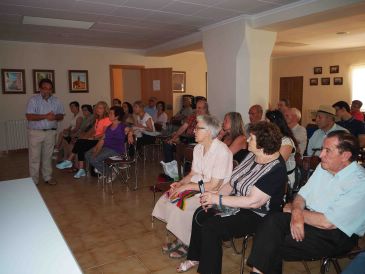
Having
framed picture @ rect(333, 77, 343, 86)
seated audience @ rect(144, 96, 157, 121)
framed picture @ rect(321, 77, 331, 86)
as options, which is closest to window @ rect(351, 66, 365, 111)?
framed picture @ rect(333, 77, 343, 86)

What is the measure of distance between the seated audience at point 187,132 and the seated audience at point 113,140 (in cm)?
78

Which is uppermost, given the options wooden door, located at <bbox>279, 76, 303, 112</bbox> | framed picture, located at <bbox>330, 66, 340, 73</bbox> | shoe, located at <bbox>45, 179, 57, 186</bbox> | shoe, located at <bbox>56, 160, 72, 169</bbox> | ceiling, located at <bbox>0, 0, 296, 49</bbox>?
ceiling, located at <bbox>0, 0, 296, 49</bbox>

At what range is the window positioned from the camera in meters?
9.23

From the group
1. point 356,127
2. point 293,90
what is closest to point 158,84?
point 293,90

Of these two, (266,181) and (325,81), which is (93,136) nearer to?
(266,181)

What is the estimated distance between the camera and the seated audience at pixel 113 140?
14.9 feet

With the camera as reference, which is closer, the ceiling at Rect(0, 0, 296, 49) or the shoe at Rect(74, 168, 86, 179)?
the ceiling at Rect(0, 0, 296, 49)

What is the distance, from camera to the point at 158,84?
8.51 metres

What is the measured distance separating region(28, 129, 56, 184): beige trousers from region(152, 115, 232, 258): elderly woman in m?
2.62

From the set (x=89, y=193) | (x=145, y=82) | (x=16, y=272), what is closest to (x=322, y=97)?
(x=145, y=82)

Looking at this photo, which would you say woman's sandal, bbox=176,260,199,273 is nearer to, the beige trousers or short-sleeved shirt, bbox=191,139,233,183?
short-sleeved shirt, bbox=191,139,233,183

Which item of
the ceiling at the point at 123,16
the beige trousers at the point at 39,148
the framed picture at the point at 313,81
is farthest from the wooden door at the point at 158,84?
the framed picture at the point at 313,81

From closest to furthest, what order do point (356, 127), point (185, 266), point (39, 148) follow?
point (185, 266) → point (356, 127) → point (39, 148)

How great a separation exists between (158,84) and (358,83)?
238 inches
